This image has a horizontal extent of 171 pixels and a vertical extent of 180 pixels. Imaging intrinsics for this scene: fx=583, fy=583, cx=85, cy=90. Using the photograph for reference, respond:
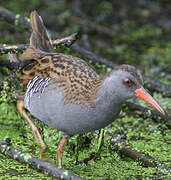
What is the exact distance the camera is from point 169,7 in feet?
30.3

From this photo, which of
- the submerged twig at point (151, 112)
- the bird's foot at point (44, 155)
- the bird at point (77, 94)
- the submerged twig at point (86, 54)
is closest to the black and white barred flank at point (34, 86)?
the bird at point (77, 94)

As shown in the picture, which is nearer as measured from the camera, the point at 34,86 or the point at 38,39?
the point at 34,86

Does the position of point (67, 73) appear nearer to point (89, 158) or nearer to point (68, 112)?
point (68, 112)

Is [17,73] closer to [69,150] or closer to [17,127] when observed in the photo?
[69,150]

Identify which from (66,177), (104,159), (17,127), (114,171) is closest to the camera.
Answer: (66,177)

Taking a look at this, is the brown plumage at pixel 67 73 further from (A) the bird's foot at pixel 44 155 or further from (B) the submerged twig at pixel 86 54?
(B) the submerged twig at pixel 86 54

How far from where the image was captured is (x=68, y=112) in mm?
3785

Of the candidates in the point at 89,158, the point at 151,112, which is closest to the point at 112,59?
the point at 151,112

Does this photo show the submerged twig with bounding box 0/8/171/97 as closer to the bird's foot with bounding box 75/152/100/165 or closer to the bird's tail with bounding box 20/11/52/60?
the bird's tail with bounding box 20/11/52/60

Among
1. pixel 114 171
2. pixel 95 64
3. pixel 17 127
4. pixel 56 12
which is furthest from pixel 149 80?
pixel 56 12

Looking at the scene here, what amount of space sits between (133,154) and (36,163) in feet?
3.13

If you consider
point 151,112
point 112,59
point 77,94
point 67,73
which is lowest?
point 151,112

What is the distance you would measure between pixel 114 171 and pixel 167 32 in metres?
4.87

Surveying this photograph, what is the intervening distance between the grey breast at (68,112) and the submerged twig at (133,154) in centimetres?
70
